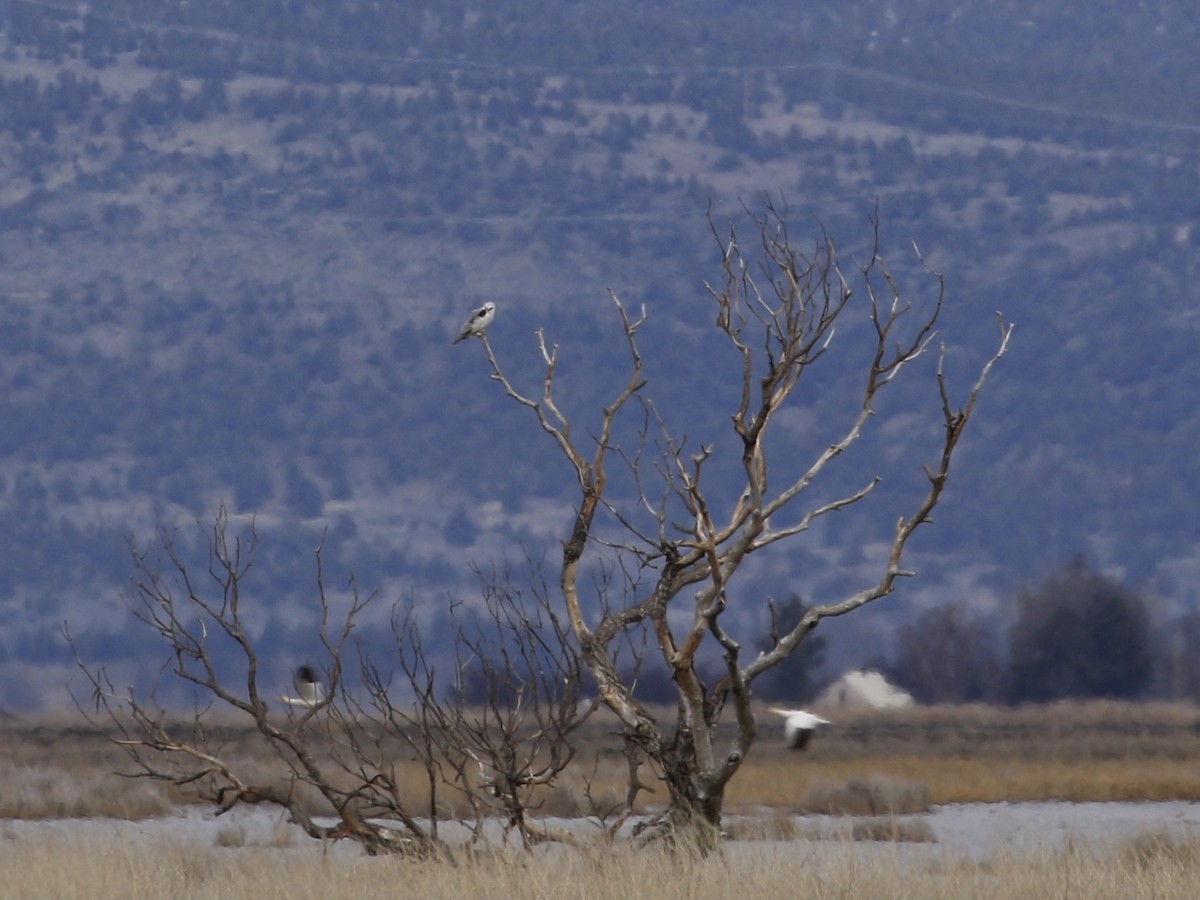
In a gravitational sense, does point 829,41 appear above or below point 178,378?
above

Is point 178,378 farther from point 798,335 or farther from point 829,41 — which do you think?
point 798,335

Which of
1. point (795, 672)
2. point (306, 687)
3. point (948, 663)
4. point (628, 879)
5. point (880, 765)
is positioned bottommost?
point (628, 879)

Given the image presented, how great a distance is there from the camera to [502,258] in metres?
99.4

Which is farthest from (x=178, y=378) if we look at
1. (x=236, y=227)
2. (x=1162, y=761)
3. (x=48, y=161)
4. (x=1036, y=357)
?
(x=1162, y=761)

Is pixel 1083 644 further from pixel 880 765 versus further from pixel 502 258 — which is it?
pixel 502 258

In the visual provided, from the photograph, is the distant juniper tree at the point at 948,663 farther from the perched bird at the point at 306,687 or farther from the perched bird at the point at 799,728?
the perched bird at the point at 799,728

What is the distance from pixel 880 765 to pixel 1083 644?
17673 mm

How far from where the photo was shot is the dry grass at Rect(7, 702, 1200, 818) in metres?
23.9

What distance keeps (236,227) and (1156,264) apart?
4280 centimetres

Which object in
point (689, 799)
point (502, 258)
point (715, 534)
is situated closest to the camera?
point (715, 534)

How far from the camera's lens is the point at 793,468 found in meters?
81.4

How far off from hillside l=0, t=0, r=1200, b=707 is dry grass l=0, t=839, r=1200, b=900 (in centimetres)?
4404

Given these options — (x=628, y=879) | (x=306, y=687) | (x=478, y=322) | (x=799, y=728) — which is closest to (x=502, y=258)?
(x=478, y=322)

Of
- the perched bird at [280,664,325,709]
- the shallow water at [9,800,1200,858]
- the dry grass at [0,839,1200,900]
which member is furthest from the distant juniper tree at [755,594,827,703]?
the dry grass at [0,839,1200,900]
